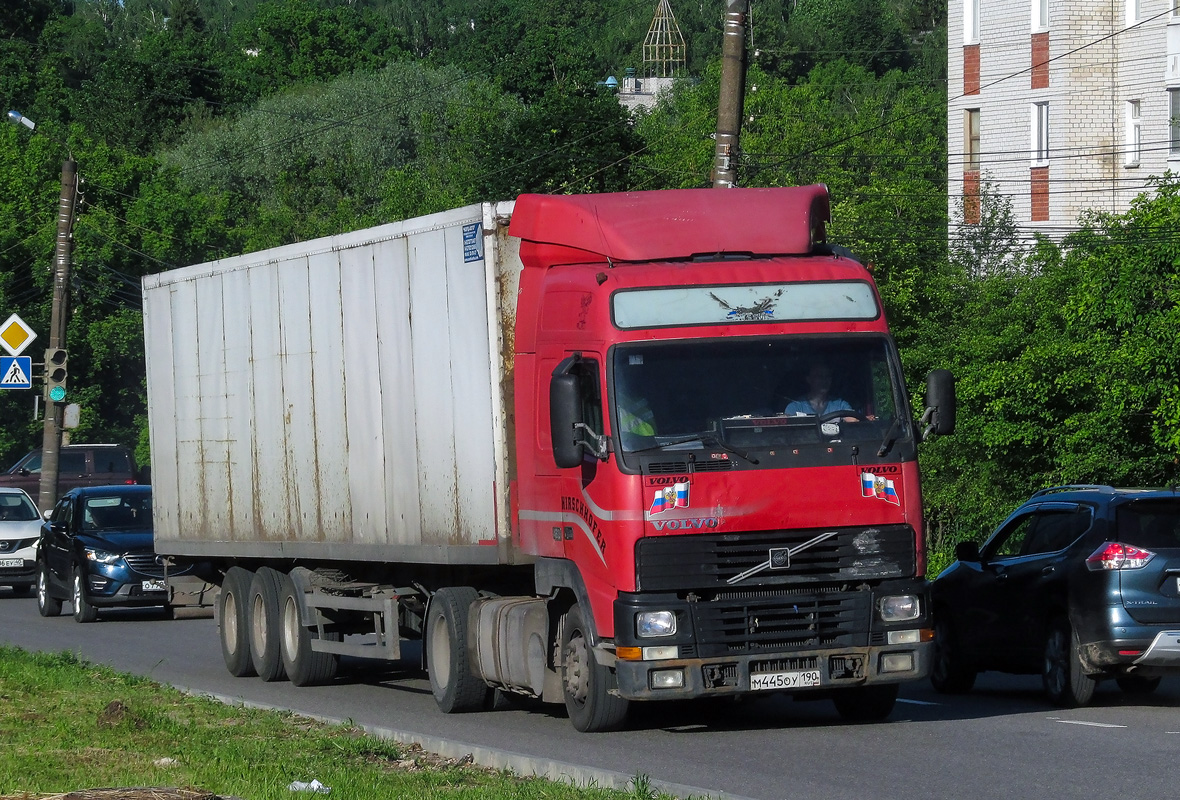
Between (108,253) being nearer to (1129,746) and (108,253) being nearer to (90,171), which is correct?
(90,171)

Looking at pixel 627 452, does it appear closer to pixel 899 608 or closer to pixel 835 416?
pixel 835 416

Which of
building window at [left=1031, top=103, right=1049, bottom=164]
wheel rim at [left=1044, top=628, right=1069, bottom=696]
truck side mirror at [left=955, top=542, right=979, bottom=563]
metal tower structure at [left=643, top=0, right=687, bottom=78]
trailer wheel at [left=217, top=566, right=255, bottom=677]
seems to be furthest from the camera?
metal tower structure at [left=643, top=0, right=687, bottom=78]

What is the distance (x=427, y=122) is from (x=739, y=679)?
63.4 meters

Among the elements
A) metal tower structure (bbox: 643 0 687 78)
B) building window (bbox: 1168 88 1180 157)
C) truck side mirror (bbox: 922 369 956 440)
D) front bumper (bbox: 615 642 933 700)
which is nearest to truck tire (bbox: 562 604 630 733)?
front bumper (bbox: 615 642 933 700)

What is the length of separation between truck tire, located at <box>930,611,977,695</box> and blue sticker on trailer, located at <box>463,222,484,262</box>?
5.27 metres

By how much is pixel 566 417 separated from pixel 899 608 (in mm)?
2347

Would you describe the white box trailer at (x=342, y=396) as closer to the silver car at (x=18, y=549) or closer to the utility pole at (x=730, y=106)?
the utility pole at (x=730, y=106)

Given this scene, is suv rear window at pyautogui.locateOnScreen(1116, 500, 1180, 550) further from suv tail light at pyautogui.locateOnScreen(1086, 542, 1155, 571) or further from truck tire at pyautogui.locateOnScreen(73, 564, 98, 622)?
truck tire at pyautogui.locateOnScreen(73, 564, 98, 622)

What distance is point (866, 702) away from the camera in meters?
12.2

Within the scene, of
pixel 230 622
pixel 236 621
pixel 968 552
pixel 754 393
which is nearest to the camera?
pixel 754 393

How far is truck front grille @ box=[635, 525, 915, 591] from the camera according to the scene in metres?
10.7

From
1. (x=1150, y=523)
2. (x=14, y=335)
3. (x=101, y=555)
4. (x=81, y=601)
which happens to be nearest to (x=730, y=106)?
(x=1150, y=523)

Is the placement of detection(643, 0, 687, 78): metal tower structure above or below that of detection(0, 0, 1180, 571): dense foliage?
above

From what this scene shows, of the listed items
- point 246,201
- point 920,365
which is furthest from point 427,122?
point 920,365
